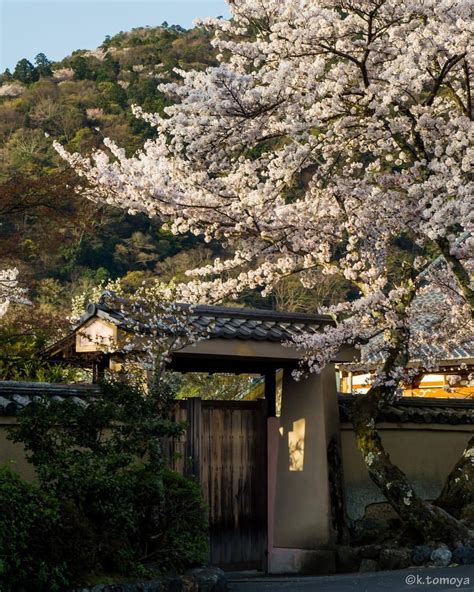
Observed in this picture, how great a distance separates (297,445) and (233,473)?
0.89 m

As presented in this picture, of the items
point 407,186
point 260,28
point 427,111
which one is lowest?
point 407,186

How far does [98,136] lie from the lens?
42.6m

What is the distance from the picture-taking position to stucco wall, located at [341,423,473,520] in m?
11.7

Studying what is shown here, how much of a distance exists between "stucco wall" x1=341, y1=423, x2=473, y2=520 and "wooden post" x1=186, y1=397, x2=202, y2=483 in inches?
78.1

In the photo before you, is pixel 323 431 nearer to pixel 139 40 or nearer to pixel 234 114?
pixel 234 114

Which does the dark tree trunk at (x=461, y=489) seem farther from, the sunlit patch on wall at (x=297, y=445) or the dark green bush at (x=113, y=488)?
the dark green bush at (x=113, y=488)

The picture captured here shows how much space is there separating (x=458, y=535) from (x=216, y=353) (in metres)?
3.37

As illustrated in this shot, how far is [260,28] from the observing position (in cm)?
1085

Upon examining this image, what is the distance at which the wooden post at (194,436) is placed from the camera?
423 inches

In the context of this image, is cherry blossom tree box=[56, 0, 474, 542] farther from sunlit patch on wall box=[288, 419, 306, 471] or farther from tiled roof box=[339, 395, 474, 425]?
sunlit patch on wall box=[288, 419, 306, 471]

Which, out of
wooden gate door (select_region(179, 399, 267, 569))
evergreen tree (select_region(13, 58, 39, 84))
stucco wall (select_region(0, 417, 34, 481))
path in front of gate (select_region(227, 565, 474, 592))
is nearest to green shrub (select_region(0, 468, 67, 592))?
stucco wall (select_region(0, 417, 34, 481))

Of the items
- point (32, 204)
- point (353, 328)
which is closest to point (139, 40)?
point (32, 204)

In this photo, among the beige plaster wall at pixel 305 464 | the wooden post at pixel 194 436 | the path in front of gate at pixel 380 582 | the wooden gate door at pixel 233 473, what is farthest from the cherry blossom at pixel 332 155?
the path in front of gate at pixel 380 582

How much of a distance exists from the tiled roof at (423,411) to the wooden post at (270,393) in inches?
34.0
